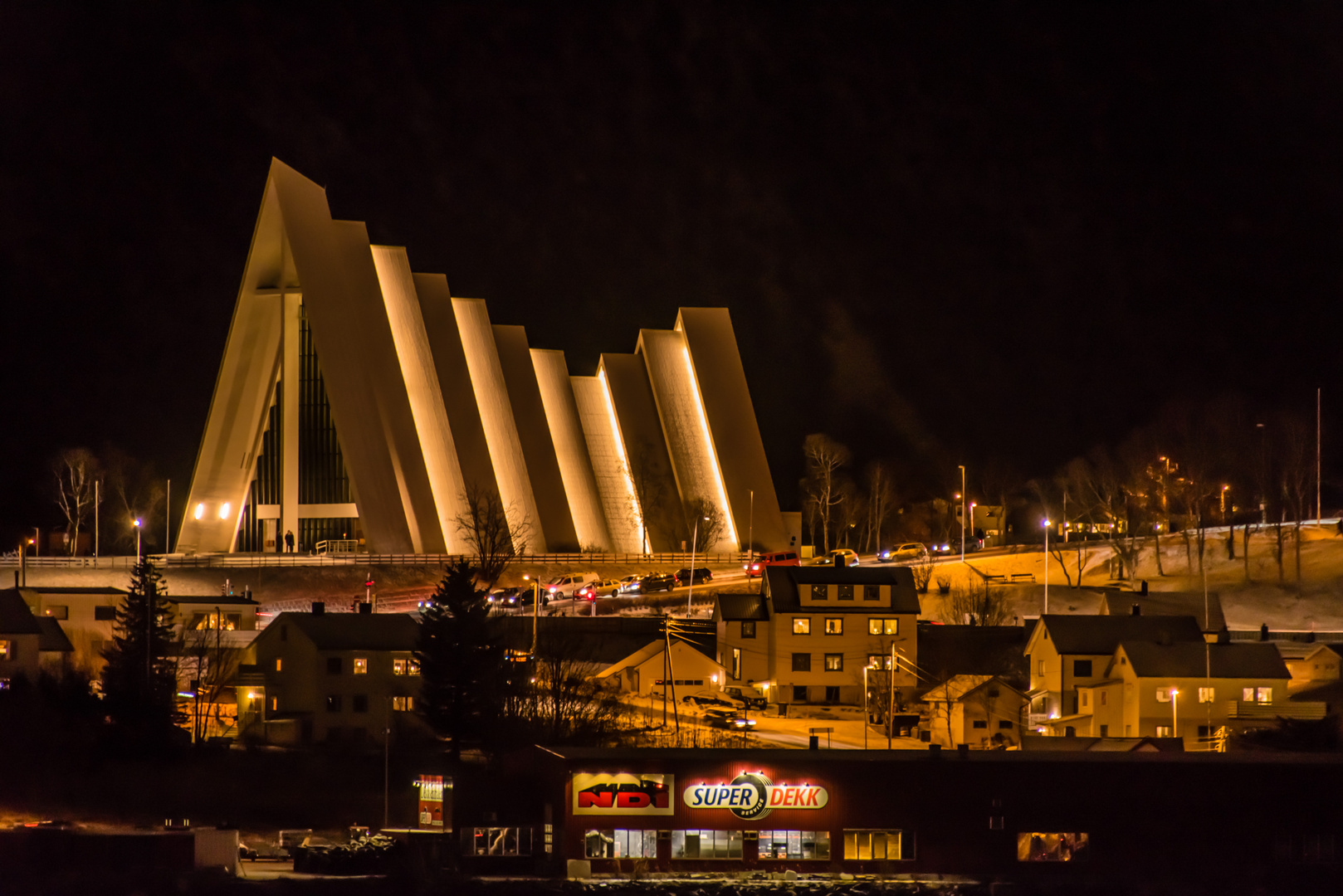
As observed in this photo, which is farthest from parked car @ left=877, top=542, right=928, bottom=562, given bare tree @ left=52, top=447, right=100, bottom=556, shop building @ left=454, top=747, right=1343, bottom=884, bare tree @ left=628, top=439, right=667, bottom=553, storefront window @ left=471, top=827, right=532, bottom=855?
bare tree @ left=52, top=447, right=100, bottom=556

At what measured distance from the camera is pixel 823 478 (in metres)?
76.9

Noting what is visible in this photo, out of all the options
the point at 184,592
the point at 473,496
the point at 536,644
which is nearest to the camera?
the point at 536,644

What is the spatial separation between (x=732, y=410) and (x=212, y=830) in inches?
1437

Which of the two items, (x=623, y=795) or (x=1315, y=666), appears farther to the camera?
(x=1315, y=666)

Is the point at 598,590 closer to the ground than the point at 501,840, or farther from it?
farther from it

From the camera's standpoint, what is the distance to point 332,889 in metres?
29.3

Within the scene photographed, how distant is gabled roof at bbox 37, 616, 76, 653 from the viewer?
140 ft

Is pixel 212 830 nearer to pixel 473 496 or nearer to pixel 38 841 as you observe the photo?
pixel 38 841

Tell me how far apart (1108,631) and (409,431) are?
24.8 metres

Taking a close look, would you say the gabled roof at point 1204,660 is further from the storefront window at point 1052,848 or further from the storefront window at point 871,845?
the storefront window at point 871,845

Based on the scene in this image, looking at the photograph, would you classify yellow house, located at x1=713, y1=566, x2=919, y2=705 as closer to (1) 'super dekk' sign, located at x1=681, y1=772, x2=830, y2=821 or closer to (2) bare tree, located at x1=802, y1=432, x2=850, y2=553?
(1) 'super dekk' sign, located at x1=681, y1=772, x2=830, y2=821

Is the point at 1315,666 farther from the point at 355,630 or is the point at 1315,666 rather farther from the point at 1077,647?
the point at 355,630

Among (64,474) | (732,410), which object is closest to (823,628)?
(732,410)

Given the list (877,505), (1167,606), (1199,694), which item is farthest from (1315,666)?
(877,505)
